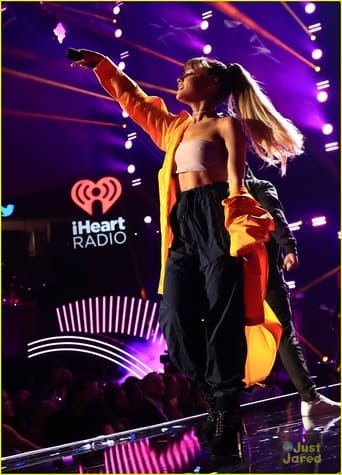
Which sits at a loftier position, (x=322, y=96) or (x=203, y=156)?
(x=322, y=96)

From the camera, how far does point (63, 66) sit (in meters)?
4.33

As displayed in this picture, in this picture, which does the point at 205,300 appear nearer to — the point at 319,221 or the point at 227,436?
the point at 227,436

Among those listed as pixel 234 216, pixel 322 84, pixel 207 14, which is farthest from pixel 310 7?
pixel 234 216

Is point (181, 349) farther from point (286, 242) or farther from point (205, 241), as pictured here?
point (286, 242)

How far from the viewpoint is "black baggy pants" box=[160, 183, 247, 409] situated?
1.97 meters

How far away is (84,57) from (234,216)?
0.81 metres

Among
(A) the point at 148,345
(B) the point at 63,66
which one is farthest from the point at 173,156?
(A) the point at 148,345

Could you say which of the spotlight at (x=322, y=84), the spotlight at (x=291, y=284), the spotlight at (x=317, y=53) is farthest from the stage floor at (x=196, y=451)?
the spotlight at (x=317, y=53)

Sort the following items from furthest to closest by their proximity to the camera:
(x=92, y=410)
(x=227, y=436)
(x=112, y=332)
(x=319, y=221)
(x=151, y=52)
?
1. (x=112, y=332)
2. (x=151, y=52)
3. (x=319, y=221)
4. (x=92, y=410)
5. (x=227, y=436)

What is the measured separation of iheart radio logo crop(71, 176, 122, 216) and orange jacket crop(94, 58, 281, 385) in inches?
88.7

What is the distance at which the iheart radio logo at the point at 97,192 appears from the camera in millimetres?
4633

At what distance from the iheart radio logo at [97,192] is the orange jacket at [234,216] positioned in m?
2.25

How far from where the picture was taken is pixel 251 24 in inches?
155

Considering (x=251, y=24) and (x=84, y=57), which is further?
(x=251, y=24)
